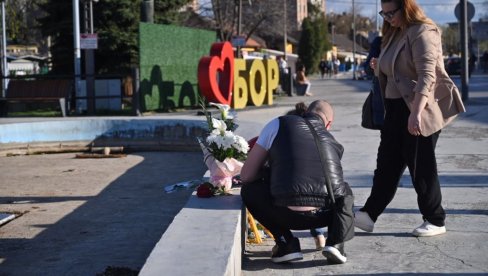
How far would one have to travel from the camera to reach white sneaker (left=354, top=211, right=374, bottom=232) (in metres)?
6.07

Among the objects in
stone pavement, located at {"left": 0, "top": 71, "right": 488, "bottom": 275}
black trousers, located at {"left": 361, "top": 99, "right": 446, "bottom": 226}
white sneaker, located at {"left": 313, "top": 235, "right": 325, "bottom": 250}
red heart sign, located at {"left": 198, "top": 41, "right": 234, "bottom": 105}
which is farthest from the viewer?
red heart sign, located at {"left": 198, "top": 41, "right": 234, "bottom": 105}

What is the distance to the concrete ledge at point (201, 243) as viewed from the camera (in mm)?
3891

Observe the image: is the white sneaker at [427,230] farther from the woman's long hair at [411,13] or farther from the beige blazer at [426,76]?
the woman's long hair at [411,13]

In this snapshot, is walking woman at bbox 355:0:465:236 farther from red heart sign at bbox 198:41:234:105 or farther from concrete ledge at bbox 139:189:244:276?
red heart sign at bbox 198:41:234:105

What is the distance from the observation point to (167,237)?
4.55m

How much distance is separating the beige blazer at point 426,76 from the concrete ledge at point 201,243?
1.49 m

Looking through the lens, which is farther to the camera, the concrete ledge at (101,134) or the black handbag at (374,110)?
the concrete ledge at (101,134)

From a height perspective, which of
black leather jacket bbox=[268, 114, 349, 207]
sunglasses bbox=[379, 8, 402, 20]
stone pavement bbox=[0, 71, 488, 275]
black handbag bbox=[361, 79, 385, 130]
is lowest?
stone pavement bbox=[0, 71, 488, 275]

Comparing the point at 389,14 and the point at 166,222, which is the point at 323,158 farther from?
the point at 166,222

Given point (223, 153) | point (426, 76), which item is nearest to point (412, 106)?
point (426, 76)

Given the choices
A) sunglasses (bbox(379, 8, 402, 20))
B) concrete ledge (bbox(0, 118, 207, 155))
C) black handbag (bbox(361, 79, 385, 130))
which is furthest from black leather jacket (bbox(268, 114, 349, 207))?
concrete ledge (bbox(0, 118, 207, 155))

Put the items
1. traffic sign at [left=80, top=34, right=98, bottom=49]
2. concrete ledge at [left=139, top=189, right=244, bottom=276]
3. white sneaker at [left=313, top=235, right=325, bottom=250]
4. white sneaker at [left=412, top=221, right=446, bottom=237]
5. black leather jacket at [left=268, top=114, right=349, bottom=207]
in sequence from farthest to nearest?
traffic sign at [left=80, top=34, right=98, bottom=49]
white sneaker at [left=412, top=221, right=446, bottom=237]
white sneaker at [left=313, top=235, right=325, bottom=250]
black leather jacket at [left=268, top=114, right=349, bottom=207]
concrete ledge at [left=139, top=189, right=244, bottom=276]

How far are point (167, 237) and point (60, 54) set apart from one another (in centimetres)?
2415

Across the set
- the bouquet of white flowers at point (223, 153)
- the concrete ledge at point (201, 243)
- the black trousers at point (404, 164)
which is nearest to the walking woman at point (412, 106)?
the black trousers at point (404, 164)
